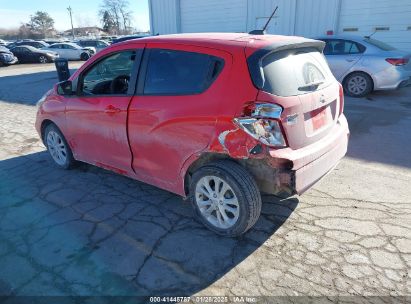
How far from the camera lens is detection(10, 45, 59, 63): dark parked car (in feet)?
76.5

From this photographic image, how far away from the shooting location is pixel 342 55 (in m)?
8.41

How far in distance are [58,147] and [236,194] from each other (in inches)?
116

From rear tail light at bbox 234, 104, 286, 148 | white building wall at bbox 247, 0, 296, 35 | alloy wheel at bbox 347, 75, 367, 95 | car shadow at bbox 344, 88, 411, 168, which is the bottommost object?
car shadow at bbox 344, 88, 411, 168

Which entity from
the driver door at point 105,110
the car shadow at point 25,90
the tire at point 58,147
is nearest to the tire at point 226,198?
the driver door at point 105,110

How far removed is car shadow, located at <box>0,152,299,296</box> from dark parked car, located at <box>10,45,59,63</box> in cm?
2258

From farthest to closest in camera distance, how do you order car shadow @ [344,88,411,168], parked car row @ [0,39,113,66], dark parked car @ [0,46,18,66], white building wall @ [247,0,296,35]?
1. parked car row @ [0,39,113,66]
2. dark parked car @ [0,46,18,66]
3. white building wall @ [247,0,296,35]
4. car shadow @ [344,88,411,168]

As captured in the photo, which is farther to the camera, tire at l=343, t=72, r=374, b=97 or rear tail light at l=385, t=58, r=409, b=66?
tire at l=343, t=72, r=374, b=97

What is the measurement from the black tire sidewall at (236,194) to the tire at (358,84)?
23.1 feet

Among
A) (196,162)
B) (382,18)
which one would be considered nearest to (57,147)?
(196,162)

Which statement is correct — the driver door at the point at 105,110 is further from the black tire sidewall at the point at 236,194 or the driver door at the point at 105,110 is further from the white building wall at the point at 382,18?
the white building wall at the point at 382,18

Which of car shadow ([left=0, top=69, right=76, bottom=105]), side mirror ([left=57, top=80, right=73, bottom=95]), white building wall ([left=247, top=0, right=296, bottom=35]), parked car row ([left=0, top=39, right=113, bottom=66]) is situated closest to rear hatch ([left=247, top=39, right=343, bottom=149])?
side mirror ([left=57, top=80, right=73, bottom=95])

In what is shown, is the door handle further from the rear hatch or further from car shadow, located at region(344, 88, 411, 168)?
car shadow, located at region(344, 88, 411, 168)

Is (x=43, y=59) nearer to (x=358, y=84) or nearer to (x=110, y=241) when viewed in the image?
(x=358, y=84)

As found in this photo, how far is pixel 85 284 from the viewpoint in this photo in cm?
241
